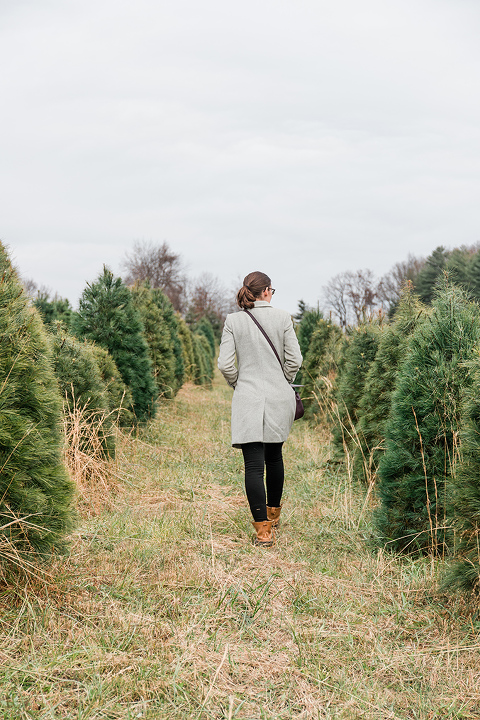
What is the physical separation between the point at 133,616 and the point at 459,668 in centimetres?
144

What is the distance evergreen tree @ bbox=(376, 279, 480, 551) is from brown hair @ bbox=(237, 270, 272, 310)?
45.5 inches

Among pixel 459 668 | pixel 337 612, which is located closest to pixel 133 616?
pixel 337 612

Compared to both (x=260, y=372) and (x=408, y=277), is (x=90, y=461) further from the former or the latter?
(x=408, y=277)

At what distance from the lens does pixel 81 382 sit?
4906mm

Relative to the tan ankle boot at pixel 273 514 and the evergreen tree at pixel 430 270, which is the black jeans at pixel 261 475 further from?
the evergreen tree at pixel 430 270

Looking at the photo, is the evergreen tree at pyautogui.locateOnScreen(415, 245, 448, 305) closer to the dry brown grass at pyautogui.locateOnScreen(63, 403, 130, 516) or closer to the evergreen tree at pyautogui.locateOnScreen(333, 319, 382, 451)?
the evergreen tree at pyautogui.locateOnScreen(333, 319, 382, 451)

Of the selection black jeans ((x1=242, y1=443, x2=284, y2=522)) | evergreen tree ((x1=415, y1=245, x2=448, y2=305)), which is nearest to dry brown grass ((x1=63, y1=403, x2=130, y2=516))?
black jeans ((x1=242, y1=443, x2=284, y2=522))

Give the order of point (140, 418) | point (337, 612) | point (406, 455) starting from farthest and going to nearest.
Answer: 1. point (140, 418)
2. point (406, 455)
3. point (337, 612)

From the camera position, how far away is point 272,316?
13.2 feet

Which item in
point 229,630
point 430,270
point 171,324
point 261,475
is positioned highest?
point 430,270

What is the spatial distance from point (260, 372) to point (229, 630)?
6.04 feet

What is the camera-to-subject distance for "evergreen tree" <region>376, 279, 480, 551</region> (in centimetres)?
352

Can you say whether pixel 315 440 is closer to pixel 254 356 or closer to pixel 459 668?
pixel 254 356

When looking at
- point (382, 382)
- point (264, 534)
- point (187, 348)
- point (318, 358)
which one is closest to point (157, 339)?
point (318, 358)
